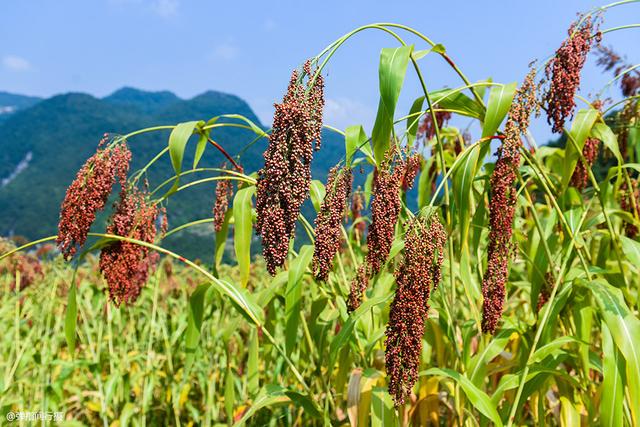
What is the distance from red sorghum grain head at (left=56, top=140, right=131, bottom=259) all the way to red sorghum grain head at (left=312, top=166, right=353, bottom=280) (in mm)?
942

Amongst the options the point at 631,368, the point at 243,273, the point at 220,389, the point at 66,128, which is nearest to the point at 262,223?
the point at 243,273

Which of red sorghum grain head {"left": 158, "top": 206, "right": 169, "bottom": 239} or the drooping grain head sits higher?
the drooping grain head

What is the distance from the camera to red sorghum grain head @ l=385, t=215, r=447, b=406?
4.61 ft

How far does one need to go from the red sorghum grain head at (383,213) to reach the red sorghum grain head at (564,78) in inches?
22.8

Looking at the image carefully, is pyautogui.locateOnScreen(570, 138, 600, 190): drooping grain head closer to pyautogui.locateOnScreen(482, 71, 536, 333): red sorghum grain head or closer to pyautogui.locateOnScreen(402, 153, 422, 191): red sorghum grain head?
pyautogui.locateOnScreen(402, 153, 422, 191): red sorghum grain head

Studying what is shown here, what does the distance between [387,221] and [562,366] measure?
2.30 m

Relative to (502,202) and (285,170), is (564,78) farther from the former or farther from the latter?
(285,170)

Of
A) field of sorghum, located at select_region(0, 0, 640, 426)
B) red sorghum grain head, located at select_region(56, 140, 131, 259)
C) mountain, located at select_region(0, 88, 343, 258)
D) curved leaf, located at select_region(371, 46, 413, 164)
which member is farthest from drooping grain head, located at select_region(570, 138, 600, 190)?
mountain, located at select_region(0, 88, 343, 258)

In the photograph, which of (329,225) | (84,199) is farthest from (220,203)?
(329,225)

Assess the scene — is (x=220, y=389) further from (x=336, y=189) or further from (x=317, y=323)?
(x=336, y=189)

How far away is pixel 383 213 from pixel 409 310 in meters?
0.28

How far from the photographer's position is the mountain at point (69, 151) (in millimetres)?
103500

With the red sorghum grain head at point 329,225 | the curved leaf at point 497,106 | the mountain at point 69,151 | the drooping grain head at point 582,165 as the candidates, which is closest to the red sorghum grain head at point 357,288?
the red sorghum grain head at point 329,225

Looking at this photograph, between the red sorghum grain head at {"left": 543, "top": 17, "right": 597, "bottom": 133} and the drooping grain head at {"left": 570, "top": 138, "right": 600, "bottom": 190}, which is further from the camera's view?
the drooping grain head at {"left": 570, "top": 138, "right": 600, "bottom": 190}
